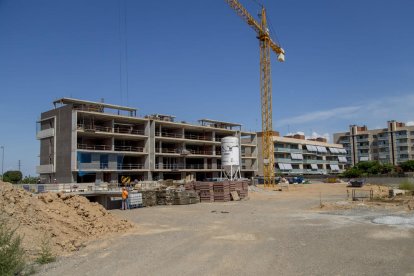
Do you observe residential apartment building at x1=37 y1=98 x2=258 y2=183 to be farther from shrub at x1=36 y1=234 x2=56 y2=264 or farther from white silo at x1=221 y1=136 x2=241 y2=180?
shrub at x1=36 y1=234 x2=56 y2=264

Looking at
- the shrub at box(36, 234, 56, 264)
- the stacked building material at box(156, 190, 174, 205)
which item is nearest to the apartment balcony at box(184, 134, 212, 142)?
the stacked building material at box(156, 190, 174, 205)

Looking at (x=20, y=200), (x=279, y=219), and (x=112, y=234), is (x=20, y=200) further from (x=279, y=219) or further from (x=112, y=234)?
(x=279, y=219)

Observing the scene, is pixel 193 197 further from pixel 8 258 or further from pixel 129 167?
pixel 8 258

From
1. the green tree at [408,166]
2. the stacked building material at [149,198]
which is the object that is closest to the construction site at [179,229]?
the stacked building material at [149,198]

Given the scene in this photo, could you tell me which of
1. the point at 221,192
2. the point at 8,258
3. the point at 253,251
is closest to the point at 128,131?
the point at 221,192

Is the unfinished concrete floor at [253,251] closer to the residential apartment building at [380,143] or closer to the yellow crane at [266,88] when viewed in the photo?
the yellow crane at [266,88]

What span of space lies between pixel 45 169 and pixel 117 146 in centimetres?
1098

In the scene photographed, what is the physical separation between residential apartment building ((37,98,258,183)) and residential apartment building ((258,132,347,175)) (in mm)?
23933

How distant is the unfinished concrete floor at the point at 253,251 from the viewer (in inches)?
481

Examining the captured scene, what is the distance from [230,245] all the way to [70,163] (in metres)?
41.3

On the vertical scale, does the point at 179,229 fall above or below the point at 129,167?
below

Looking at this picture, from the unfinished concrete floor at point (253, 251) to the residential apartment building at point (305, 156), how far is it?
72.4 m

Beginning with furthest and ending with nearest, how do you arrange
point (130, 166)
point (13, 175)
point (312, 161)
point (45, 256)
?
point (312, 161) < point (13, 175) < point (130, 166) < point (45, 256)

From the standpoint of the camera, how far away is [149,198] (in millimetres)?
36062
